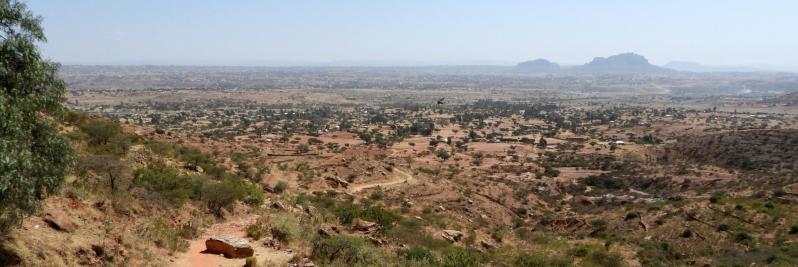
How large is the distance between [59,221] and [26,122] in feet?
11.7

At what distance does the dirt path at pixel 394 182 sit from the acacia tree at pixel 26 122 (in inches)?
898

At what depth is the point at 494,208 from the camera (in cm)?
3528

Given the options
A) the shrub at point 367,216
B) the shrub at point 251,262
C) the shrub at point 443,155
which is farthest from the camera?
the shrub at point 443,155

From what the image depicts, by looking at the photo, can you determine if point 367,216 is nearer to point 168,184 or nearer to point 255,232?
point 255,232

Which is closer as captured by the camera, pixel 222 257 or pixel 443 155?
pixel 222 257

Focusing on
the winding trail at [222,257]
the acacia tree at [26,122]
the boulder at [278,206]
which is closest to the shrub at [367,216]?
the boulder at [278,206]

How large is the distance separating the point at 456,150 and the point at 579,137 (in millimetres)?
29547

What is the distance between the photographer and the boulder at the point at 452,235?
921 inches

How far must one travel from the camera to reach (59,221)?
493 inches

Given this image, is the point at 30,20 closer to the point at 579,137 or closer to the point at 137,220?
the point at 137,220

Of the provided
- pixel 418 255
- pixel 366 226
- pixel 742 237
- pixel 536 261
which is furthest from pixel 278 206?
pixel 742 237

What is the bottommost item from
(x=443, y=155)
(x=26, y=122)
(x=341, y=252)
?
(x=443, y=155)

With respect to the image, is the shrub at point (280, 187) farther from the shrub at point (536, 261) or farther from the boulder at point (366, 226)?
the shrub at point (536, 261)

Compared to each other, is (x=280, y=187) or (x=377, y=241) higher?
(x=377, y=241)
